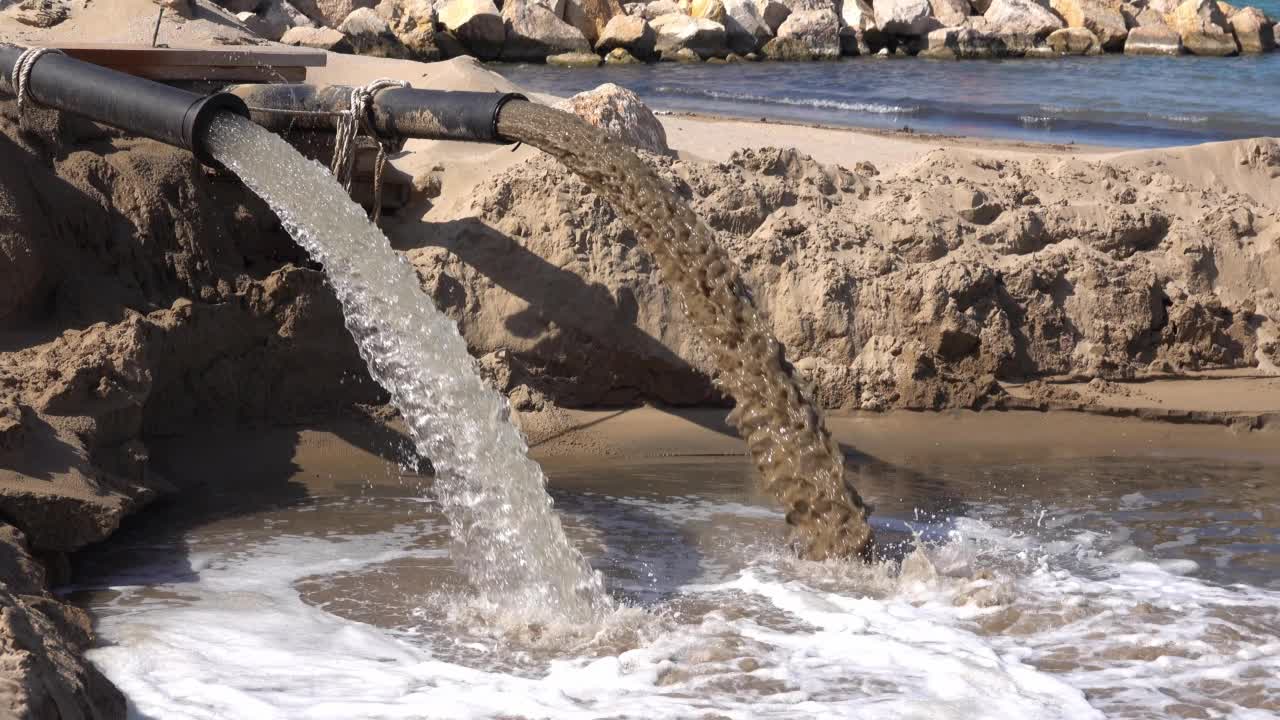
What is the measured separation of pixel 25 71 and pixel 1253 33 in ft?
84.0

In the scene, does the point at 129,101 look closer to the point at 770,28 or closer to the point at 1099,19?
the point at 770,28

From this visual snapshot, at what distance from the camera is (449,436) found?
191 inches

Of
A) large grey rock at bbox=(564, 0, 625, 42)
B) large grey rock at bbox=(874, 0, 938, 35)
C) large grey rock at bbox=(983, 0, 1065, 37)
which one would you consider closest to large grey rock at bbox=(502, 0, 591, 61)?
large grey rock at bbox=(564, 0, 625, 42)

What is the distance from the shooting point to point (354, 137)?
5.70 meters

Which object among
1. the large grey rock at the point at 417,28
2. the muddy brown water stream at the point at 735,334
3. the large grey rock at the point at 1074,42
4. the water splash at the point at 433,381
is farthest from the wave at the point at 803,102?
the water splash at the point at 433,381

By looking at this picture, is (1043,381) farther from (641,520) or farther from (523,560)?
(523,560)

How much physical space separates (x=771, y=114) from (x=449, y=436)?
38.3 ft

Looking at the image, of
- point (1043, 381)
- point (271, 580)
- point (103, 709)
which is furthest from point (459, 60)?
point (103, 709)

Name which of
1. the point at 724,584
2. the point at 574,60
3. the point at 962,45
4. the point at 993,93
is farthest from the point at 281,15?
the point at 724,584

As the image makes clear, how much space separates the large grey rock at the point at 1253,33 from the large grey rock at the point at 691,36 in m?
9.84

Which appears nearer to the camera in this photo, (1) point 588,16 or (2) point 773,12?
(1) point 588,16

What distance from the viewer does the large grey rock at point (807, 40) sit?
24.6 meters

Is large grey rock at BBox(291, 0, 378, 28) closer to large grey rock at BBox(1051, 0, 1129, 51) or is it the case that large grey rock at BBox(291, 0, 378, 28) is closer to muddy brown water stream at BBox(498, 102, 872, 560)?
large grey rock at BBox(1051, 0, 1129, 51)

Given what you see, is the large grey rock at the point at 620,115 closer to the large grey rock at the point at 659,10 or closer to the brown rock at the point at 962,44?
the large grey rock at the point at 659,10
